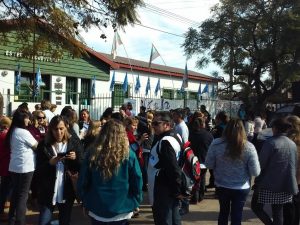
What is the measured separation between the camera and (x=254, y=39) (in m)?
23.7

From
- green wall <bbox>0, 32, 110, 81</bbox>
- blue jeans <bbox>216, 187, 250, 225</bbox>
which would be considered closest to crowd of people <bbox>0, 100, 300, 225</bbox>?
blue jeans <bbox>216, 187, 250, 225</bbox>

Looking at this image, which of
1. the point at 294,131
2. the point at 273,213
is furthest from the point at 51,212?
the point at 294,131

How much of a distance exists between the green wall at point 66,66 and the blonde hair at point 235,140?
1365 centimetres

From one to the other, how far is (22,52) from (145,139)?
161 inches

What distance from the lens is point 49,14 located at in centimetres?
1038

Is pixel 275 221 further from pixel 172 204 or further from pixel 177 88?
pixel 177 88

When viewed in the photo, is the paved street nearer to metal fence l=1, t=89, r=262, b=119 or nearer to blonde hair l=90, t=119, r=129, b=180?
blonde hair l=90, t=119, r=129, b=180

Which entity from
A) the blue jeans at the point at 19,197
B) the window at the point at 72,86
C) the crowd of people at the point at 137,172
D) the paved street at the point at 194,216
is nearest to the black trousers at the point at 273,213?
the crowd of people at the point at 137,172

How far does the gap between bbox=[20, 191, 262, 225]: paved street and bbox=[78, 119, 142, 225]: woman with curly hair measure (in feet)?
10.9

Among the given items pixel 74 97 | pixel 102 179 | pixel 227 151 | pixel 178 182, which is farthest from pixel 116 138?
pixel 74 97

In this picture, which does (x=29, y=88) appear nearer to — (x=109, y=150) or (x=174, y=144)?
(x=174, y=144)

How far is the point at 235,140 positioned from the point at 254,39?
61.2 ft

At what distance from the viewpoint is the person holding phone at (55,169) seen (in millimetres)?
5859

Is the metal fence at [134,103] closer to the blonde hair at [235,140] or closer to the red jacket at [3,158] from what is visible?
the red jacket at [3,158]
